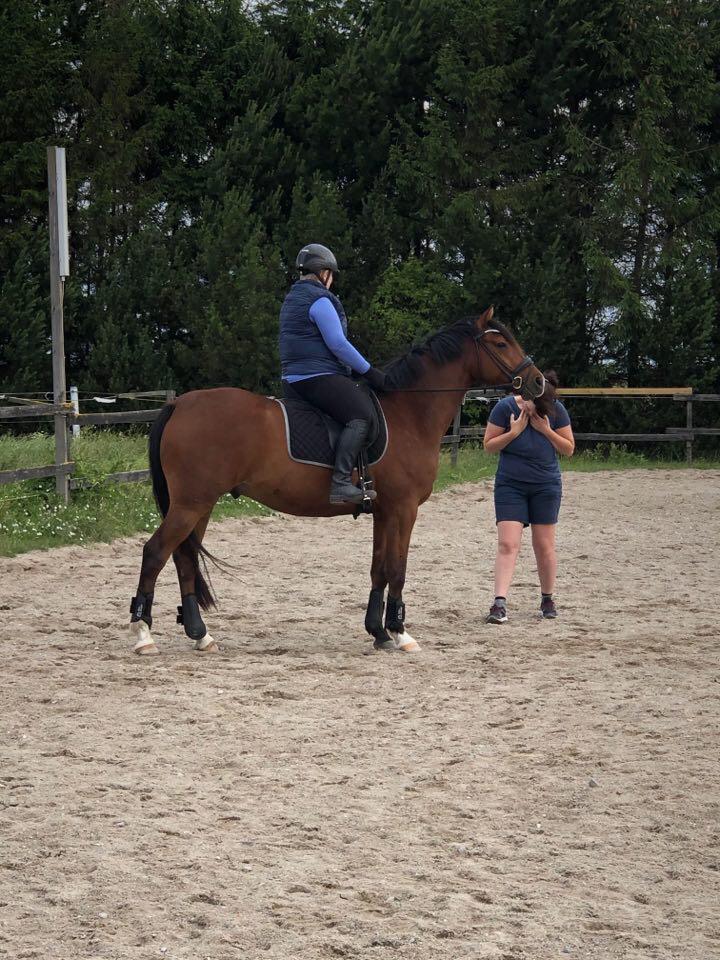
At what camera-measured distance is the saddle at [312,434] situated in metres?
7.48

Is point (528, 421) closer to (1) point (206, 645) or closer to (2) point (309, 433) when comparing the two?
(2) point (309, 433)

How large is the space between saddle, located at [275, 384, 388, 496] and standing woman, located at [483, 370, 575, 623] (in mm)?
1319

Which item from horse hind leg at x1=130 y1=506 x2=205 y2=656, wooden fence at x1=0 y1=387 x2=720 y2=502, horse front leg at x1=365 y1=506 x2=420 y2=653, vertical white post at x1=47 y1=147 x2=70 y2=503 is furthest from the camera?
vertical white post at x1=47 y1=147 x2=70 y2=503

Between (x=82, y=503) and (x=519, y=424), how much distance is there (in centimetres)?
603

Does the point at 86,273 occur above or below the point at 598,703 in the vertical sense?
above

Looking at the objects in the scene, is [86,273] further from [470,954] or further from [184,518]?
[470,954]

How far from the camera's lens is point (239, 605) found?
9000 mm

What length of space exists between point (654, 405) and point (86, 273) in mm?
14416

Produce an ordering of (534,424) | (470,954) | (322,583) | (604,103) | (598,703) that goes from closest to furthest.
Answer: (470,954) < (598,703) < (534,424) < (322,583) < (604,103)

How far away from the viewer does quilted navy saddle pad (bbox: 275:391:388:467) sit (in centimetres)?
748

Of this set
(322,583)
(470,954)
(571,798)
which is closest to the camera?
(470,954)

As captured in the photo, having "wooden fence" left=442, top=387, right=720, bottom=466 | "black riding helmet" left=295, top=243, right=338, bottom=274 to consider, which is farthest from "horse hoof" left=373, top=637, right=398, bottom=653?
"wooden fence" left=442, top=387, right=720, bottom=466

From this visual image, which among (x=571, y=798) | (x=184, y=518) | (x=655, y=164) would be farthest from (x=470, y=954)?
(x=655, y=164)

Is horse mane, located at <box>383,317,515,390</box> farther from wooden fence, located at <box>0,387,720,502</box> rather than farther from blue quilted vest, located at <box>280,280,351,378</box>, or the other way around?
wooden fence, located at <box>0,387,720,502</box>
